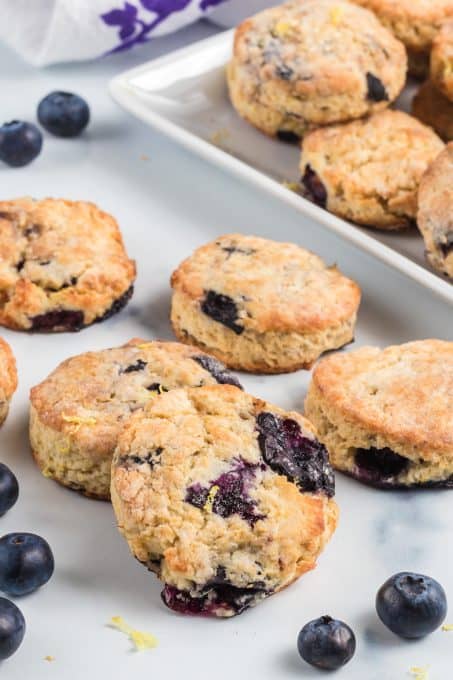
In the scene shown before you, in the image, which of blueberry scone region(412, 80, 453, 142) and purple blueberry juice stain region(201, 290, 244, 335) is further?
blueberry scone region(412, 80, 453, 142)

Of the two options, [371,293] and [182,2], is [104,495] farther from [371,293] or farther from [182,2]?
[182,2]

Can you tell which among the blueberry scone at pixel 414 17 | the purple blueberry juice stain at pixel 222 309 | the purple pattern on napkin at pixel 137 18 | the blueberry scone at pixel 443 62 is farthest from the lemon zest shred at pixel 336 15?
the purple blueberry juice stain at pixel 222 309

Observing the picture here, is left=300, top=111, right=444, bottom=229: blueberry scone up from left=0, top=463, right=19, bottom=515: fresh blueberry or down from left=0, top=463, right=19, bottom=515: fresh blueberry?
up

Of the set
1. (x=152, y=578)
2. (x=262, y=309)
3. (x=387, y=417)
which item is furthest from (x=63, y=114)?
(x=152, y=578)

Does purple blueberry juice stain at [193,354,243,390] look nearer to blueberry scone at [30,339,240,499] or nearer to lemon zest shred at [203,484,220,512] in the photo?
blueberry scone at [30,339,240,499]

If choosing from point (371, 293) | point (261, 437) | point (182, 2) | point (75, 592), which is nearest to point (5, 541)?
point (75, 592)

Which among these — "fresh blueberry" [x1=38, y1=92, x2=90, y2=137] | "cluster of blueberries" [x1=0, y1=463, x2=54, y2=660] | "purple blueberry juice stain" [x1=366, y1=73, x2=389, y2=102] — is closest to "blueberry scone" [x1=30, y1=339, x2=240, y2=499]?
"cluster of blueberries" [x1=0, y1=463, x2=54, y2=660]

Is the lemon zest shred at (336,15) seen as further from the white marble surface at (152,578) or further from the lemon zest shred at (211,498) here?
the lemon zest shred at (211,498)

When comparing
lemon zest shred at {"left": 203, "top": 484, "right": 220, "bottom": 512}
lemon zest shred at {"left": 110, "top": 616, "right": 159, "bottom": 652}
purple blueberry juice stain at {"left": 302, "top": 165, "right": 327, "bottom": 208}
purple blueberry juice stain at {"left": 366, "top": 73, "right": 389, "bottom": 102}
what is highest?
purple blueberry juice stain at {"left": 366, "top": 73, "right": 389, "bottom": 102}
